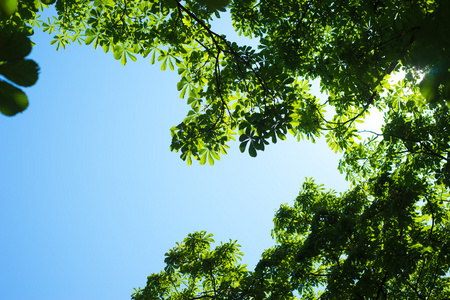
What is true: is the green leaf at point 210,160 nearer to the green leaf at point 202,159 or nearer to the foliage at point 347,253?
the green leaf at point 202,159

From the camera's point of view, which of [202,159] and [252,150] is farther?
[202,159]

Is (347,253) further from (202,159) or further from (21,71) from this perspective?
(21,71)

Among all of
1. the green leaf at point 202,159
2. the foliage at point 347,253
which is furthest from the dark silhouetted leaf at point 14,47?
the foliage at point 347,253

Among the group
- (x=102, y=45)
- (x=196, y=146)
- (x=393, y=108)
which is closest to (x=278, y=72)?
(x=196, y=146)

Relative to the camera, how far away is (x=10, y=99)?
2.50 feet

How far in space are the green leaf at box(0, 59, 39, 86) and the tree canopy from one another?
264 cm

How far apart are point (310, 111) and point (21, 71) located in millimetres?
5333

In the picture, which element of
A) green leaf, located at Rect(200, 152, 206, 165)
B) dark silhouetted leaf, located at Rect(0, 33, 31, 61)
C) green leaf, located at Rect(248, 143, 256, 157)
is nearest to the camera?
dark silhouetted leaf, located at Rect(0, 33, 31, 61)

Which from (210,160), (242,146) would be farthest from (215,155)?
(242,146)

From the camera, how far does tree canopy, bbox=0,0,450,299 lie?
3969 mm

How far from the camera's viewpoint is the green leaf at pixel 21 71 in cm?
73

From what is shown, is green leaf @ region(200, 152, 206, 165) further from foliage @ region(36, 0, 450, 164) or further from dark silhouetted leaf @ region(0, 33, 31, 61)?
dark silhouetted leaf @ region(0, 33, 31, 61)

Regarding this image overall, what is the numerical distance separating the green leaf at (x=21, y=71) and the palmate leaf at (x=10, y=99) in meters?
0.03

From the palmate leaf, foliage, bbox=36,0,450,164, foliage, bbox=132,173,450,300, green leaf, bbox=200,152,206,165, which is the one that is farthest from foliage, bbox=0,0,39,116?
foliage, bbox=132,173,450,300
